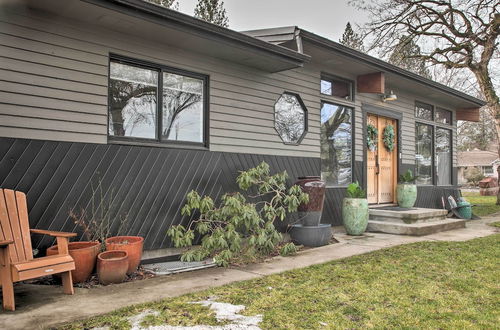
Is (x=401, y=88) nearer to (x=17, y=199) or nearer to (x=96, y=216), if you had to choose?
(x=96, y=216)

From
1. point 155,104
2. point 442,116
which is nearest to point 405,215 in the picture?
point 442,116

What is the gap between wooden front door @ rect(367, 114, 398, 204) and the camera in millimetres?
8125

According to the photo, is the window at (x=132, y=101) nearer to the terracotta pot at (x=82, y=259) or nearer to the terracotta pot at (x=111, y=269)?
the terracotta pot at (x=82, y=259)

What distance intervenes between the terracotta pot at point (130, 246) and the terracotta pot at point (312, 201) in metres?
2.50

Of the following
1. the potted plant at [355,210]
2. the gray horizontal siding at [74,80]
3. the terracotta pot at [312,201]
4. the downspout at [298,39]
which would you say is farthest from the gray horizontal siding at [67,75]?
the potted plant at [355,210]

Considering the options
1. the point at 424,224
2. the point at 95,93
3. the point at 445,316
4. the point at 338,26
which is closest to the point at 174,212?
the point at 95,93

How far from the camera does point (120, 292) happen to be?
3.29m


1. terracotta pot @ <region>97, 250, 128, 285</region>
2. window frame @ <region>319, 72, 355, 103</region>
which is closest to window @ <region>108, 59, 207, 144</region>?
terracotta pot @ <region>97, 250, 128, 285</region>

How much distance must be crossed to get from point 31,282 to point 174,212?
165 cm

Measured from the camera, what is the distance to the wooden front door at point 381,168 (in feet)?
26.7

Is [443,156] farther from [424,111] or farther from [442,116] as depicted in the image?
[424,111]

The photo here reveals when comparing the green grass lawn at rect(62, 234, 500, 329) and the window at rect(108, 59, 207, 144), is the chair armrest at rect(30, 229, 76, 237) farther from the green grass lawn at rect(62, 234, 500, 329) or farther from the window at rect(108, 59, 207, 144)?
the window at rect(108, 59, 207, 144)

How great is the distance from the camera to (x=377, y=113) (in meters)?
8.07

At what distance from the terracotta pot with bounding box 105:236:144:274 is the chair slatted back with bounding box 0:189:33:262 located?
76cm
